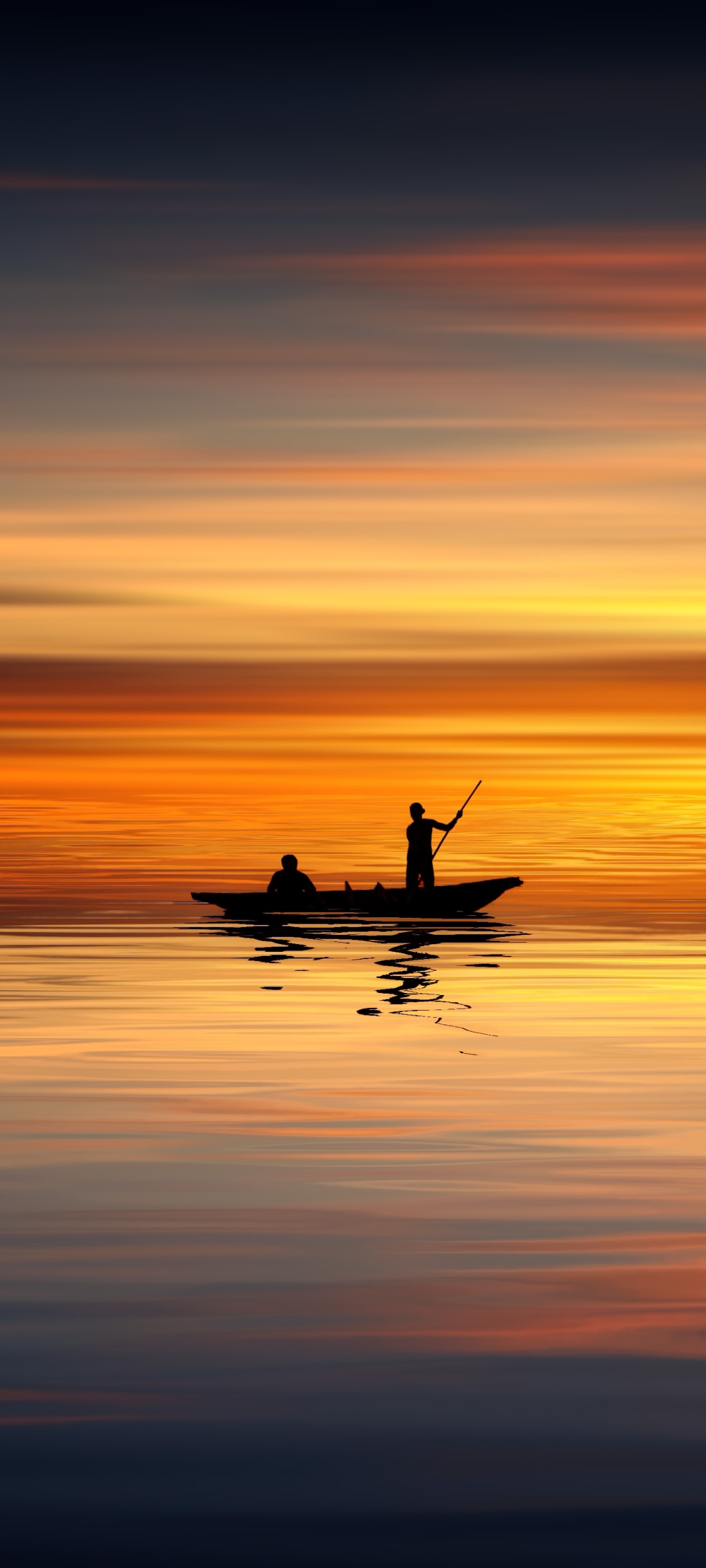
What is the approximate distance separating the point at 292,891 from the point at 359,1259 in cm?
2637

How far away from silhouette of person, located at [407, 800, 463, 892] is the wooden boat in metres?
0.34

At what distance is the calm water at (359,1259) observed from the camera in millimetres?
7734

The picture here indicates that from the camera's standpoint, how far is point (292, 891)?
3700 cm

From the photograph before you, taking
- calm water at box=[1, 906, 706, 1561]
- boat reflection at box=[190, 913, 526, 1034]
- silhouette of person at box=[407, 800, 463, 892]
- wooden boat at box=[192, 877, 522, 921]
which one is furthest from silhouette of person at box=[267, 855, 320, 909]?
calm water at box=[1, 906, 706, 1561]

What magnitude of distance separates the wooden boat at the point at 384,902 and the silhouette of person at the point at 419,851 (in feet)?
1.10

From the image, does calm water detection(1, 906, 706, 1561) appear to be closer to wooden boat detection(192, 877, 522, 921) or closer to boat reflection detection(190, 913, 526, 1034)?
boat reflection detection(190, 913, 526, 1034)

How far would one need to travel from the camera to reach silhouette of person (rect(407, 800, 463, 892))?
120 ft

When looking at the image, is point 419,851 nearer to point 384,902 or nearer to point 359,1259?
point 384,902

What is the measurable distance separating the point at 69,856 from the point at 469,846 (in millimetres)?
22300

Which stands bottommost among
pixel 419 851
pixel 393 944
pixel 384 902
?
pixel 393 944

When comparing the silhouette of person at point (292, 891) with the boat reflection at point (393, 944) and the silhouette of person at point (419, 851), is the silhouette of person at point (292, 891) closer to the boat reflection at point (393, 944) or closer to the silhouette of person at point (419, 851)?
the boat reflection at point (393, 944)

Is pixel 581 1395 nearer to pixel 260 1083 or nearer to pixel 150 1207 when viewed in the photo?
pixel 150 1207

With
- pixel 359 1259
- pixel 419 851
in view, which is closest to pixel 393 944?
pixel 419 851

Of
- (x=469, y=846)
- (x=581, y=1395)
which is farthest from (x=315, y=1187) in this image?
(x=469, y=846)
